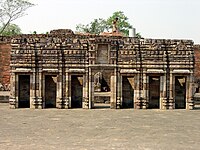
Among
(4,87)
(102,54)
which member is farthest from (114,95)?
(4,87)

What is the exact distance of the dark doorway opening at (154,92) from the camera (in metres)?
16.9

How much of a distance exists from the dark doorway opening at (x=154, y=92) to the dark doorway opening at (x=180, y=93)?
0.95 meters

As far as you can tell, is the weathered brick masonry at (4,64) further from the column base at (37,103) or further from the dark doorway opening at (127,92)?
the dark doorway opening at (127,92)

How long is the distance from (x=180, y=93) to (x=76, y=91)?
523 centimetres

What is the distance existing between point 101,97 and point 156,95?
3499 mm

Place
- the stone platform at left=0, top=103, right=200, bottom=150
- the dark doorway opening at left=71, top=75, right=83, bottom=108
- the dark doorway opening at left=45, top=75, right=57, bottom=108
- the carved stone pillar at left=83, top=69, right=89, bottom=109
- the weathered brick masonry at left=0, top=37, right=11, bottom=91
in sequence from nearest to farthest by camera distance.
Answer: the stone platform at left=0, top=103, right=200, bottom=150
the carved stone pillar at left=83, top=69, right=89, bottom=109
the dark doorway opening at left=45, top=75, right=57, bottom=108
the dark doorway opening at left=71, top=75, right=83, bottom=108
the weathered brick masonry at left=0, top=37, right=11, bottom=91

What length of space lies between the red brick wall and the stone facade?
366 inches

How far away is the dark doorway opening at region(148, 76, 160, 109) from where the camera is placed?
16891 mm

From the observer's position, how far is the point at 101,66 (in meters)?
16.0

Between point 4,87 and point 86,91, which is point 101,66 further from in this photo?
point 4,87

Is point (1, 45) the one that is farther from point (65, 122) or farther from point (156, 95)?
point (65, 122)

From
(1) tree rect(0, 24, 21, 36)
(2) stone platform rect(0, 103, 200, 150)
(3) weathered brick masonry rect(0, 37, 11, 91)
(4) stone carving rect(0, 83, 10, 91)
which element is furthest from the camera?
(1) tree rect(0, 24, 21, 36)

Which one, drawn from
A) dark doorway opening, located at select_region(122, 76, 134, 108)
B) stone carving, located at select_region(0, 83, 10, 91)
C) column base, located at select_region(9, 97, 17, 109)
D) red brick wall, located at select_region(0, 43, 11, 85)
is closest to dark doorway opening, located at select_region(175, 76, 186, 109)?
dark doorway opening, located at select_region(122, 76, 134, 108)

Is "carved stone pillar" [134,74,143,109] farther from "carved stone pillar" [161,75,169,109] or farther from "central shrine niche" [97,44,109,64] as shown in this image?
"central shrine niche" [97,44,109,64]
